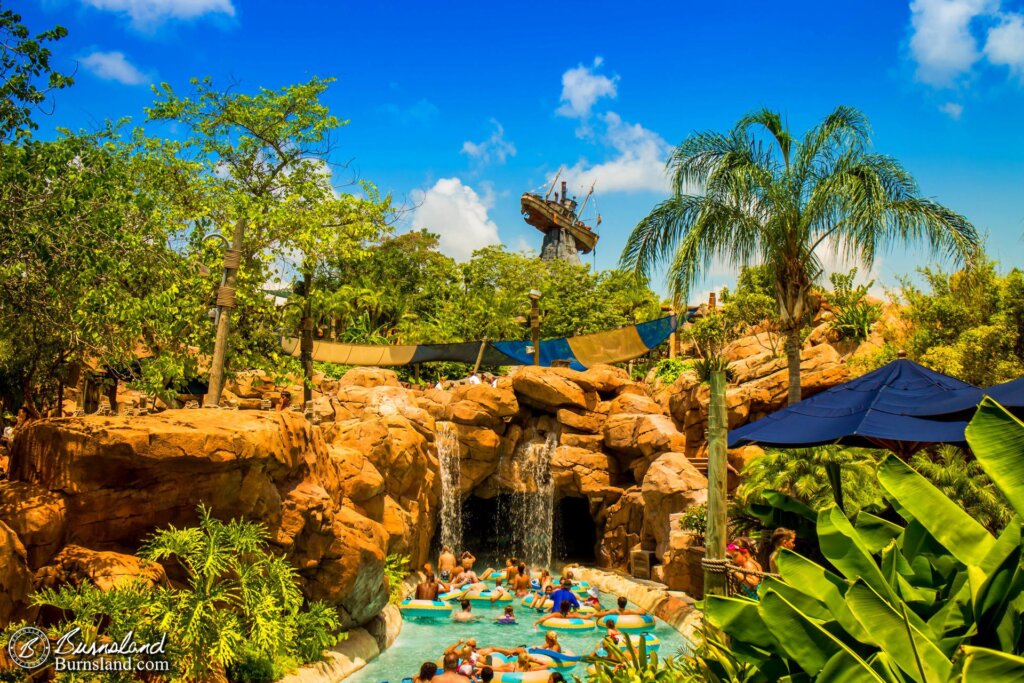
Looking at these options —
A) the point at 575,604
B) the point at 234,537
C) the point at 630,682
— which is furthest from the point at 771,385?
the point at 630,682

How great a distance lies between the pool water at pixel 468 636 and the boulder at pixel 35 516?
3560 mm

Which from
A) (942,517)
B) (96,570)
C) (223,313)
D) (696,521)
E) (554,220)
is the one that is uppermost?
(554,220)

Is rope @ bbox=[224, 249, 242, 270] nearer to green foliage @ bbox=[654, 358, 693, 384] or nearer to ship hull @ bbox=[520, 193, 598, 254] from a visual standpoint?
green foliage @ bbox=[654, 358, 693, 384]

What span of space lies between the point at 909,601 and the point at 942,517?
284 millimetres

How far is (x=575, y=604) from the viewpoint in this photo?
40.9 ft

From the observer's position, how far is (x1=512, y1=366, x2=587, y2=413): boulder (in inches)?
712

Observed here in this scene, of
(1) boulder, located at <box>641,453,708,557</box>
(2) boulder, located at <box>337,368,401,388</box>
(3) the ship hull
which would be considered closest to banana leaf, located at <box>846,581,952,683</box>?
(1) boulder, located at <box>641,453,708,557</box>

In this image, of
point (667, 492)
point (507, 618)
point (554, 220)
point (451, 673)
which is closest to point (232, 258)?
point (451, 673)

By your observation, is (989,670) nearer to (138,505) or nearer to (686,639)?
(138,505)

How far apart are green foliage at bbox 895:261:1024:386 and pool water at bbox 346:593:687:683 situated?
7.76m

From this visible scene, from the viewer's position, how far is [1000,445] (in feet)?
7.49

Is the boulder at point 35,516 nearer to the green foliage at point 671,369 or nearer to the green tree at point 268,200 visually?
the green tree at point 268,200

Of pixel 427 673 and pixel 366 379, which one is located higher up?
pixel 366 379

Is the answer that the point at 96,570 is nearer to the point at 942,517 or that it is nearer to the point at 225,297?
the point at 225,297
